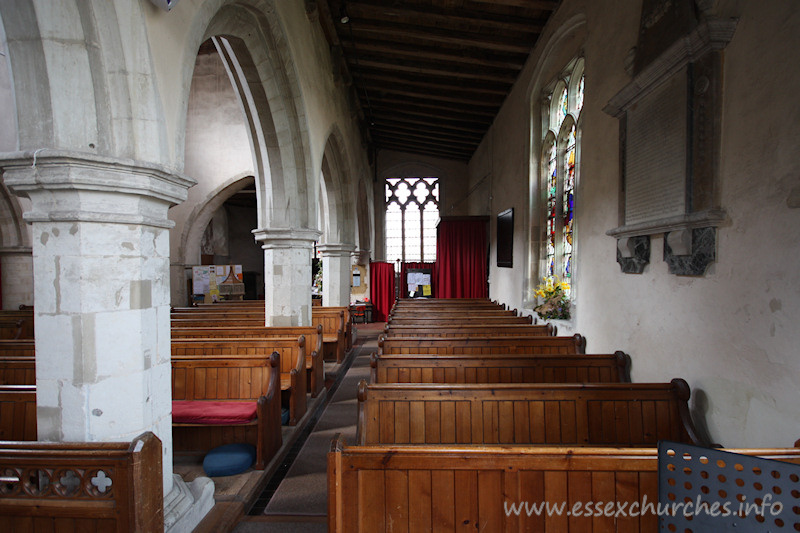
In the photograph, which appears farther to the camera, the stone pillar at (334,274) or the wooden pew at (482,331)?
the stone pillar at (334,274)

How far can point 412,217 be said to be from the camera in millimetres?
13375

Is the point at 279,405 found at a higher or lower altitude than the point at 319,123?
lower

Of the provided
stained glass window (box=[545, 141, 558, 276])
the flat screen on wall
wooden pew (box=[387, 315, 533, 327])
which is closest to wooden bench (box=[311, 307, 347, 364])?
wooden pew (box=[387, 315, 533, 327])

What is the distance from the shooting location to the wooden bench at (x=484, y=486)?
1535mm

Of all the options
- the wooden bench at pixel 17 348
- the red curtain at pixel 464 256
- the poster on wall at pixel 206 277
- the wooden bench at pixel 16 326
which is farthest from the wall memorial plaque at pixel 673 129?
the poster on wall at pixel 206 277

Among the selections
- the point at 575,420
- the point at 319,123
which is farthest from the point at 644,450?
the point at 319,123

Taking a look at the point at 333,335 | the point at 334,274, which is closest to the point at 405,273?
the point at 334,274

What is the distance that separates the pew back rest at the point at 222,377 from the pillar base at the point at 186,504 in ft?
3.27

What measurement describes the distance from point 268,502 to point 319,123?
4.95 m

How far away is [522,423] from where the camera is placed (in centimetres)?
251

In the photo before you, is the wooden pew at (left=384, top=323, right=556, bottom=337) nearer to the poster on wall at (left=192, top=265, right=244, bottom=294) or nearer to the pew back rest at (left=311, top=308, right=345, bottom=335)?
the pew back rest at (left=311, top=308, right=345, bottom=335)

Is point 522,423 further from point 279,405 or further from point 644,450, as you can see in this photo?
point 279,405

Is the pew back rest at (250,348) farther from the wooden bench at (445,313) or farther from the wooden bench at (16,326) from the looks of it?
the wooden bench at (16,326)

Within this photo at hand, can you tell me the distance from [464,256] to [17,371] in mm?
→ 7427
